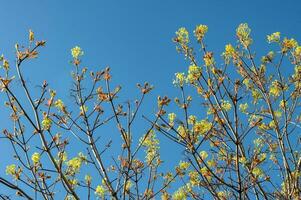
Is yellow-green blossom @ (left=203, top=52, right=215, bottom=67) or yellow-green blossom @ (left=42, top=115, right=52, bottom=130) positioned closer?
yellow-green blossom @ (left=42, top=115, right=52, bottom=130)

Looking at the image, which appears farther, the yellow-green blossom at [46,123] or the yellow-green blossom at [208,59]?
the yellow-green blossom at [208,59]

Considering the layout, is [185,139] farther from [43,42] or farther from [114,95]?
[43,42]

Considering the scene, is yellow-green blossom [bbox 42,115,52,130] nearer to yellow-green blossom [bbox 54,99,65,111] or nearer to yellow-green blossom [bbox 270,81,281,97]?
yellow-green blossom [bbox 54,99,65,111]

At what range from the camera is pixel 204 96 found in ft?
20.9

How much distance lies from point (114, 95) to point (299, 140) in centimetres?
298

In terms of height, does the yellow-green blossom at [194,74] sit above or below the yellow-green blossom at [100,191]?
above

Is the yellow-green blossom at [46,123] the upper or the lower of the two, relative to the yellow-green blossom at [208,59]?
lower

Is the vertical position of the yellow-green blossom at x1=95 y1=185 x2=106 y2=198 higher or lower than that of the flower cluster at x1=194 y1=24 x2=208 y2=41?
lower

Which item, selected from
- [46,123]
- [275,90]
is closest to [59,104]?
[46,123]

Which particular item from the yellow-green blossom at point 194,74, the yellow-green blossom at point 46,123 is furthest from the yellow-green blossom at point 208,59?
the yellow-green blossom at point 46,123

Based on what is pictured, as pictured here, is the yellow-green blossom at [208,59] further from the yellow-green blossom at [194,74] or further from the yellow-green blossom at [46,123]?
the yellow-green blossom at [46,123]

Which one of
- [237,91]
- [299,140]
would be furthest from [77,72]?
[299,140]

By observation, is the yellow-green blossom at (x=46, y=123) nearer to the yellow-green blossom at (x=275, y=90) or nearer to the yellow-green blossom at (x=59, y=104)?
the yellow-green blossom at (x=59, y=104)

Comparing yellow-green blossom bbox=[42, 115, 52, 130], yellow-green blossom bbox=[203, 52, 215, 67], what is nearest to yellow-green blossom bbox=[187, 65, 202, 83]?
yellow-green blossom bbox=[203, 52, 215, 67]
